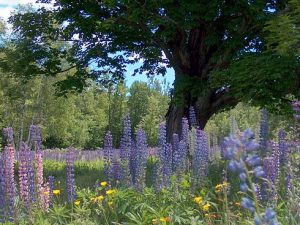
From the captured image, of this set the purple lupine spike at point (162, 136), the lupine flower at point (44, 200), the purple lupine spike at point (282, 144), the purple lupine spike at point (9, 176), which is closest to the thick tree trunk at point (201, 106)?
the purple lupine spike at point (162, 136)

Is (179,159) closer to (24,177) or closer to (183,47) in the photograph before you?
(24,177)

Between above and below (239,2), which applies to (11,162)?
below

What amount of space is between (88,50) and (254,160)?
53.0 feet

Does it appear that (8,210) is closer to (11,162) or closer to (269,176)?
(11,162)

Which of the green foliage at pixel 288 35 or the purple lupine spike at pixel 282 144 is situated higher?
the green foliage at pixel 288 35

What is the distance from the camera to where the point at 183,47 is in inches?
612

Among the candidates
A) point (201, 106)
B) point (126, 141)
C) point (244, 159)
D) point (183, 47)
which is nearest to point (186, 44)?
point (183, 47)

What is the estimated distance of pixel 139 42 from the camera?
16344mm

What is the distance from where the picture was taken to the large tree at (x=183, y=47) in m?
11.1

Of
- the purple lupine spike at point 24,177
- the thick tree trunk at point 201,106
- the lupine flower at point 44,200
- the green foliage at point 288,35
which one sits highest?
the green foliage at point 288,35

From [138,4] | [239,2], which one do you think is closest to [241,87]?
[239,2]

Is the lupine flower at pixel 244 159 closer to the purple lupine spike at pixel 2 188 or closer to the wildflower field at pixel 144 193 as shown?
the wildflower field at pixel 144 193

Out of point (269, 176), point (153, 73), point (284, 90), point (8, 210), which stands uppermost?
point (153, 73)

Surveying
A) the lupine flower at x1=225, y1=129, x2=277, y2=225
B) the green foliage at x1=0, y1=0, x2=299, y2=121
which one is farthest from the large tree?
the lupine flower at x1=225, y1=129, x2=277, y2=225
